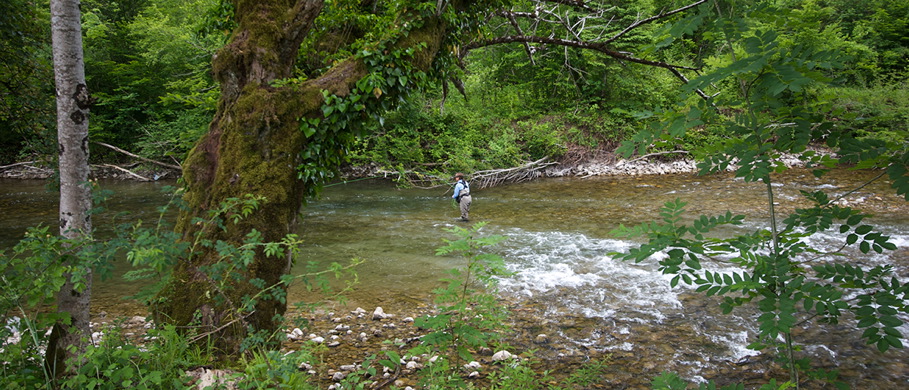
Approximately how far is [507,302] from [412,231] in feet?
15.9

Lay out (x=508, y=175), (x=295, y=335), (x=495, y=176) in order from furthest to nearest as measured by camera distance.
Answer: (x=508, y=175) → (x=495, y=176) → (x=295, y=335)

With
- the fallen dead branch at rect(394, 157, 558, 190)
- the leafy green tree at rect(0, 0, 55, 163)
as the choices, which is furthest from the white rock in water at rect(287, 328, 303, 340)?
the fallen dead branch at rect(394, 157, 558, 190)

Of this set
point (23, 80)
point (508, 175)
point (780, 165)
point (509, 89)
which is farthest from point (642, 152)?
point (509, 89)

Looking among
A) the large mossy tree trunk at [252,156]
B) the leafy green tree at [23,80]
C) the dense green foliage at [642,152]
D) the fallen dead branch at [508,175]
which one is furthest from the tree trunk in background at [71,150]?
the fallen dead branch at [508,175]

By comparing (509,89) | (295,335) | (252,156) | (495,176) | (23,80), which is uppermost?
(509,89)

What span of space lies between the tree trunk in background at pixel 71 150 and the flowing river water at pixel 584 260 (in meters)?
0.27

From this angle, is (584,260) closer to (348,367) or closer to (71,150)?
(348,367)

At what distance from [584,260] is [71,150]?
711 centimetres

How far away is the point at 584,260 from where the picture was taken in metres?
8.05

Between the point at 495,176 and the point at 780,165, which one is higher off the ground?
the point at 780,165

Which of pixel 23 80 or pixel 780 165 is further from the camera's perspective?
pixel 23 80

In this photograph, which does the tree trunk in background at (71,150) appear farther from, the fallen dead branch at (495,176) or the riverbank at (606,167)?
the riverbank at (606,167)

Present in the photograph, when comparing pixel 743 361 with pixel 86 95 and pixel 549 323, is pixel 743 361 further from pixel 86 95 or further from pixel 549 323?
pixel 86 95

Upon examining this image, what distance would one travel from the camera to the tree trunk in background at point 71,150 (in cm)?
293
